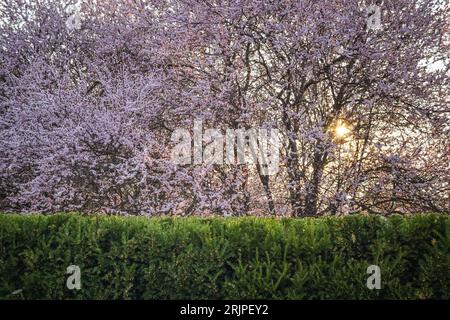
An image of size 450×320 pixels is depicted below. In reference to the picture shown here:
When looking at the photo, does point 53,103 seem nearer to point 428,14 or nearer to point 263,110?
point 263,110

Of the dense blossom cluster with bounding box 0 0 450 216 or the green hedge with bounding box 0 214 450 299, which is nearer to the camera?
the green hedge with bounding box 0 214 450 299

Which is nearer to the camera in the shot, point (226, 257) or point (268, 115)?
point (226, 257)

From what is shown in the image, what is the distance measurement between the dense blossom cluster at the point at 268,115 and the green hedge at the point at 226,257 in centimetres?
276

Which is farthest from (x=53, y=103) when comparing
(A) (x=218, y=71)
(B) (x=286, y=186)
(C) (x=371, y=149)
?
(C) (x=371, y=149)

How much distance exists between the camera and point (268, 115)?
780cm

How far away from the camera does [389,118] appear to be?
8.05 m

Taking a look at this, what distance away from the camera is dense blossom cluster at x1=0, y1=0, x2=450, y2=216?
7.42 metres

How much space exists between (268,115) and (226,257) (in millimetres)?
4035

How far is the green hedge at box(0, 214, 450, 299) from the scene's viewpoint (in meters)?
3.94

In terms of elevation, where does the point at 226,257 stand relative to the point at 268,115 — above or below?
below

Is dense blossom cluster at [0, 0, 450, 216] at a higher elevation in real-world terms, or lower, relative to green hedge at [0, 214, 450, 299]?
higher

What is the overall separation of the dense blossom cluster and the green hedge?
2757mm
